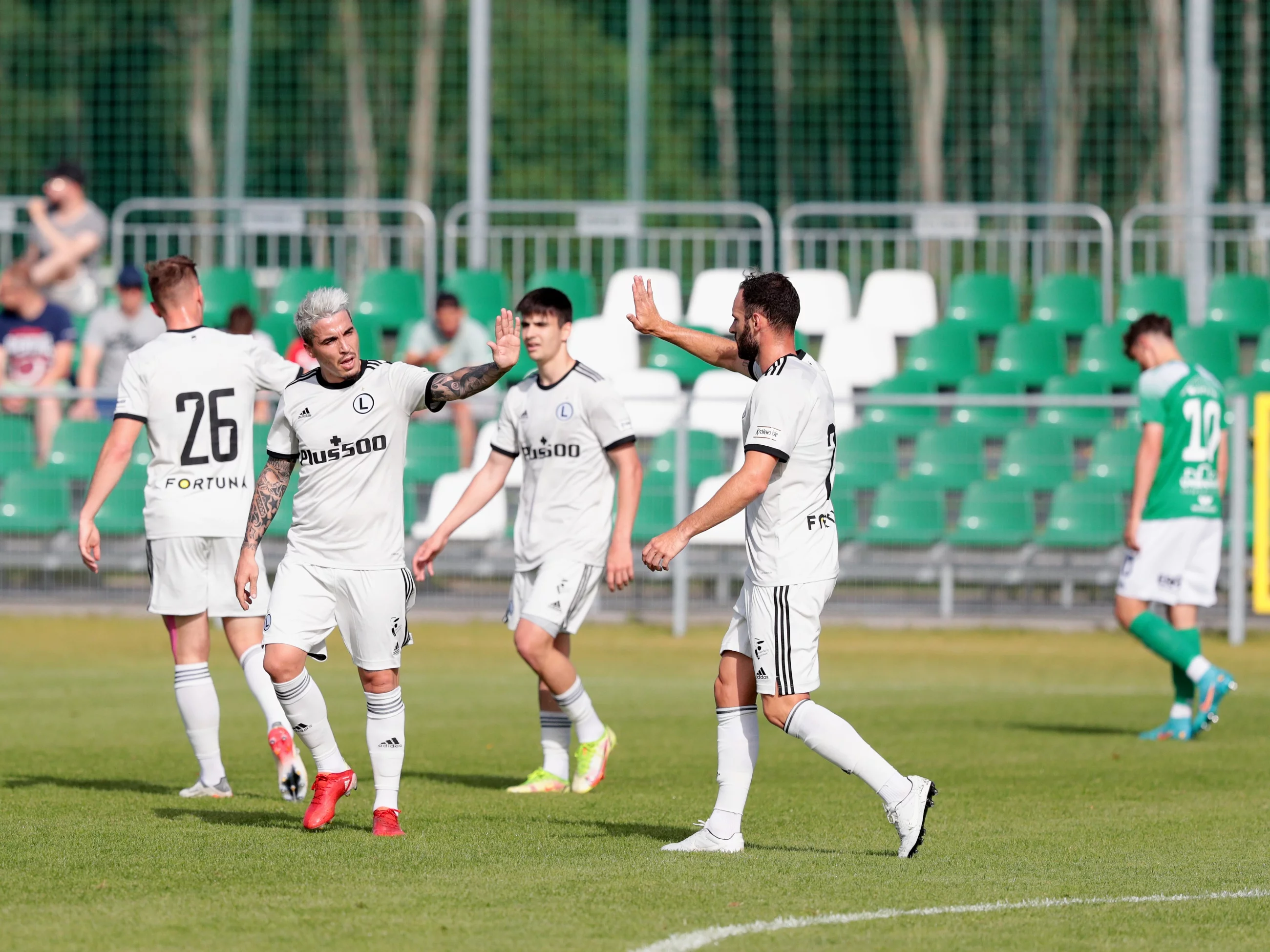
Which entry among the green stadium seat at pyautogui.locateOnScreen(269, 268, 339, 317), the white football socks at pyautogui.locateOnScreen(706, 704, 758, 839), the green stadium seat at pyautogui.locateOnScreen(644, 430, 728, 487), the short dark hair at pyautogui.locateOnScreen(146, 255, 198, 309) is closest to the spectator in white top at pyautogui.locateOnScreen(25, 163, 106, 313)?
the green stadium seat at pyautogui.locateOnScreen(269, 268, 339, 317)

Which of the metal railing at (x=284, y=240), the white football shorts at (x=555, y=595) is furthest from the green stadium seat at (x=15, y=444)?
the white football shorts at (x=555, y=595)

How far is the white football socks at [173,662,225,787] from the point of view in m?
8.12

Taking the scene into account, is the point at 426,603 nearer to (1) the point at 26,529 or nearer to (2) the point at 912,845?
(1) the point at 26,529

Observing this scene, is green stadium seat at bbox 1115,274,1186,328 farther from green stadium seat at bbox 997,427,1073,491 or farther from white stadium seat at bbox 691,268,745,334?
white stadium seat at bbox 691,268,745,334

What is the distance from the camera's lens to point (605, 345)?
18.1 m

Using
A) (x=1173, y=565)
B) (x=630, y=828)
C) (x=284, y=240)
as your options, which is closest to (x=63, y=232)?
(x=284, y=240)

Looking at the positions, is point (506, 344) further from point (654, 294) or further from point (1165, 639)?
point (654, 294)

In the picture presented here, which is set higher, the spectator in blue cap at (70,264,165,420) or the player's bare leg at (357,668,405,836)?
the spectator in blue cap at (70,264,165,420)

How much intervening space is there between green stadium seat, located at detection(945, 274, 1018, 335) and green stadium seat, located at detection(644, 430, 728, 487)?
14.2 ft

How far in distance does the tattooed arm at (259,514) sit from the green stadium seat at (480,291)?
1116cm

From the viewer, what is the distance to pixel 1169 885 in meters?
6.07

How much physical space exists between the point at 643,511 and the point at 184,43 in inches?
1094

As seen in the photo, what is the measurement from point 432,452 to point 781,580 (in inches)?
→ 377

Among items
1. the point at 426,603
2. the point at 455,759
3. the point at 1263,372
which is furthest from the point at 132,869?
the point at 1263,372
